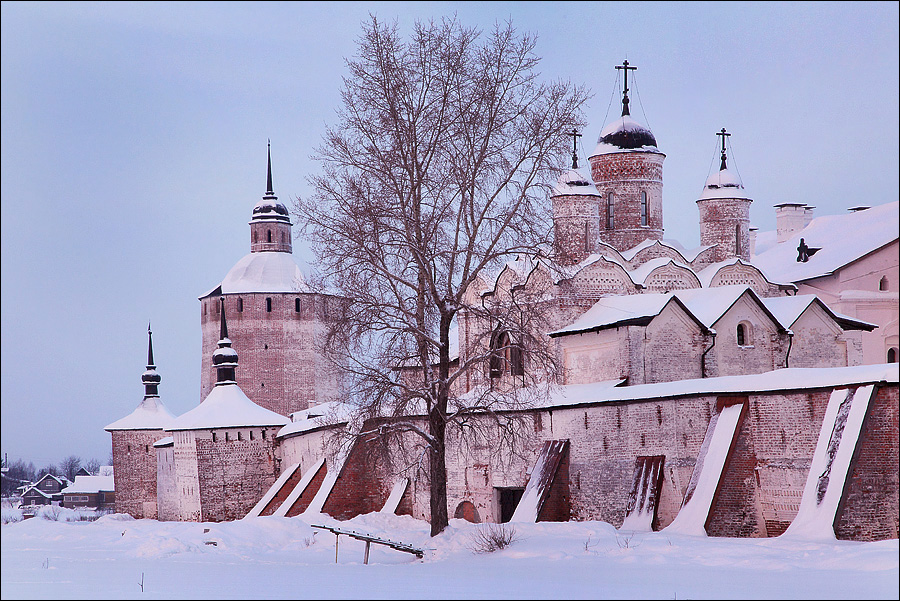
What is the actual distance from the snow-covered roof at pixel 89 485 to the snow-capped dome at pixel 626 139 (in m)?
46.6

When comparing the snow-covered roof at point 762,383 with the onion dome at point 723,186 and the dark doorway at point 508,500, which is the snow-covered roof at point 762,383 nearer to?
the dark doorway at point 508,500

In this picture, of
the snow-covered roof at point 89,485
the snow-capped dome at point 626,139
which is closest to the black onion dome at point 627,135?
the snow-capped dome at point 626,139

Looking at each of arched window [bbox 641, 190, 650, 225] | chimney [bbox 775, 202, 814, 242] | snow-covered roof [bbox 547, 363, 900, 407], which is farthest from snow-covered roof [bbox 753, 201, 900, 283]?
snow-covered roof [bbox 547, 363, 900, 407]

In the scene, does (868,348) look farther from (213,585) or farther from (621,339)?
(213,585)

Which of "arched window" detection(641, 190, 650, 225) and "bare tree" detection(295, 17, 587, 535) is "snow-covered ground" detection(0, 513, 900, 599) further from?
"arched window" detection(641, 190, 650, 225)

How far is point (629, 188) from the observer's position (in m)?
31.2

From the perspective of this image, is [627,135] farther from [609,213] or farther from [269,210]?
[269,210]

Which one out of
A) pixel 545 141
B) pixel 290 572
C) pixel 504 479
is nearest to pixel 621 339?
pixel 504 479

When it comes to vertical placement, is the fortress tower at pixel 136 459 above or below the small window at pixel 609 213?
below

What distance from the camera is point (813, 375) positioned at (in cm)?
1617

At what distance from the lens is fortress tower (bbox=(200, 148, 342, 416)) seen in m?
44.4

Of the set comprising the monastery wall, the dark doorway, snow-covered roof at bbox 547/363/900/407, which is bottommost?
the monastery wall

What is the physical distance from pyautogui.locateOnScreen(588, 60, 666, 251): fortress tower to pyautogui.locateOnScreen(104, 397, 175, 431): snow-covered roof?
19.3 metres

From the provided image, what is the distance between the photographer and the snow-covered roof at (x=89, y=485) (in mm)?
69438
